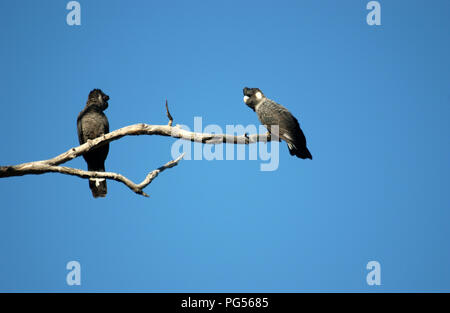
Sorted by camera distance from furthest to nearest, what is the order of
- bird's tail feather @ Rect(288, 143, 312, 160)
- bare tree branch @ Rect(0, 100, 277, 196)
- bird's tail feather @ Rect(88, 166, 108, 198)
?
bird's tail feather @ Rect(88, 166, 108, 198) < bird's tail feather @ Rect(288, 143, 312, 160) < bare tree branch @ Rect(0, 100, 277, 196)

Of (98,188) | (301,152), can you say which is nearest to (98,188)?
(98,188)

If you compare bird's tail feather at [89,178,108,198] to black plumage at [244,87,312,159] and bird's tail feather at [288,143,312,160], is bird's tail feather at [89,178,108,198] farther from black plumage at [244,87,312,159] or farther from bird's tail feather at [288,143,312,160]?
bird's tail feather at [288,143,312,160]

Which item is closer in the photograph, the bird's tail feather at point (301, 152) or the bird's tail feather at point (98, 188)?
the bird's tail feather at point (301, 152)

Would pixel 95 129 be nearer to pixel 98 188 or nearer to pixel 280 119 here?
pixel 98 188

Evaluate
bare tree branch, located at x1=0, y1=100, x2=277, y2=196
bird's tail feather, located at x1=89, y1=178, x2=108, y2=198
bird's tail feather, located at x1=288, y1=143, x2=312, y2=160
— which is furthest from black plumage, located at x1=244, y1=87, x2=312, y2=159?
bird's tail feather, located at x1=89, y1=178, x2=108, y2=198

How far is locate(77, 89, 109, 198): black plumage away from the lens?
10.0 metres

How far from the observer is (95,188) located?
1002 centimetres

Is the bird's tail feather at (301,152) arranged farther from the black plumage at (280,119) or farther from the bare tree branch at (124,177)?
the bare tree branch at (124,177)

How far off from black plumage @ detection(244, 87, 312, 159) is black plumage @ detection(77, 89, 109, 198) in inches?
129

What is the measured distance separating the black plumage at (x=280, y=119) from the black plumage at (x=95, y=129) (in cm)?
328

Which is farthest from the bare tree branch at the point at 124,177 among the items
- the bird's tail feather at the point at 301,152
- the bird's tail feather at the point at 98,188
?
the bird's tail feather at the point at 98,188

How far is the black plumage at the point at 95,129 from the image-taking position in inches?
395
